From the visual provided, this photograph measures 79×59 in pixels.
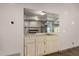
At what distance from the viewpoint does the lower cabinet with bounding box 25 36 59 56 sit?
2.10 metres

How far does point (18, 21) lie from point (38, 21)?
0.32 meters

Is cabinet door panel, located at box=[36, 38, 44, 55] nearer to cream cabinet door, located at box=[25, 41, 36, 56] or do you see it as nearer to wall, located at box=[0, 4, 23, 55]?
cream cabinet door, located at box=[25, 41, 36, 56]

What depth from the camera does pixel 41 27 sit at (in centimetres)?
212

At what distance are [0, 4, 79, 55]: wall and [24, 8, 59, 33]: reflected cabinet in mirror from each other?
64 millimetres

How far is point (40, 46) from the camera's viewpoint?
2.11m

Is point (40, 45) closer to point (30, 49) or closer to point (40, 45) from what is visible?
point (40, 45)

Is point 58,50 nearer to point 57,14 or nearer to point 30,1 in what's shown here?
point 57,14

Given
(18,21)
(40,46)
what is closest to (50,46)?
A: (40,46)

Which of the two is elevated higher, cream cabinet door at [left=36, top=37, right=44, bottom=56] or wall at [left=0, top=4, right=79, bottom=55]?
wall at [left=0, top=4, right=79, bottom=55]

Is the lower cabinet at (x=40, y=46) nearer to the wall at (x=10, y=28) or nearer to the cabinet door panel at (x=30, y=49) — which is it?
the cabinet door panel at (x=30, y=49)

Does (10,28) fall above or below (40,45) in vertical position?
above

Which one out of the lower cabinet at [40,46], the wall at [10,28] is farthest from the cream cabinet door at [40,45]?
the wall at [10,28]

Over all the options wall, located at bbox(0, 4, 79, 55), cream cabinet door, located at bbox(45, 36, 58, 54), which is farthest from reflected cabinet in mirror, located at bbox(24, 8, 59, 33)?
cream cabinet door, located at bbox(45, 36, 58, 54)

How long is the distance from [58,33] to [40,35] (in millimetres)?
301
